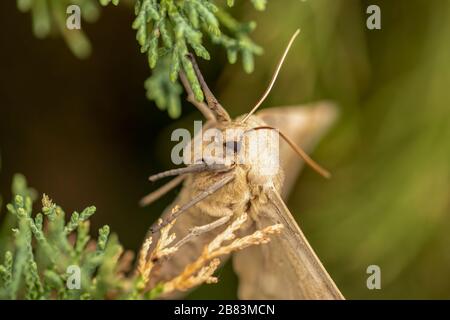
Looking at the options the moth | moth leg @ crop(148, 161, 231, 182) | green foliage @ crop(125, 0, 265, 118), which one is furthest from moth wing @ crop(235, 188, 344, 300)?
green foliage @ crop(125, 0, 265, 118)

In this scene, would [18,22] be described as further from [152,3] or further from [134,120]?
[152,3]

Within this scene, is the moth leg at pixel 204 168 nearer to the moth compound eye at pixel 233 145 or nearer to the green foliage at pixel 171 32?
the moth compound eye at pixel 233 145

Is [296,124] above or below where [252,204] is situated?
above

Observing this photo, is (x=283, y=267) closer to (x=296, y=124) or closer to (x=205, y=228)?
(x=205, y=228)

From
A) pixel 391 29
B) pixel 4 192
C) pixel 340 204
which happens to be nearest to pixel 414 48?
pixel 391 29

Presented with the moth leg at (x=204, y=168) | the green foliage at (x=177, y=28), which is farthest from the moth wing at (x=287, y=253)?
the green foliage at (x=177, y=28)

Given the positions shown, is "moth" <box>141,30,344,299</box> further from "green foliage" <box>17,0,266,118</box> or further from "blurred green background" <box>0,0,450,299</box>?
"blurred green background" <box>0,0,450,299</box>

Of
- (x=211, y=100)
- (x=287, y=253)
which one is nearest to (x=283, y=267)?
(x=287, y=253)
